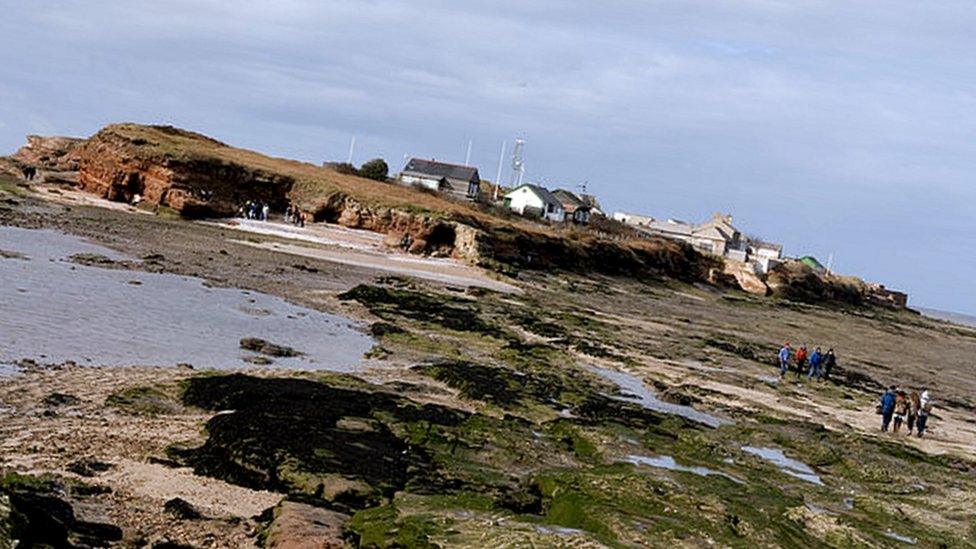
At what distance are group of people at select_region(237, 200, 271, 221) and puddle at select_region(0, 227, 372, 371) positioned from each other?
25647 mm

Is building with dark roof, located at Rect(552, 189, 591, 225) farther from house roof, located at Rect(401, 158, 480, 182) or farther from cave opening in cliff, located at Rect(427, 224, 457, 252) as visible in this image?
cave opening in cliff, located at Rect(427, 224, 457, 252)

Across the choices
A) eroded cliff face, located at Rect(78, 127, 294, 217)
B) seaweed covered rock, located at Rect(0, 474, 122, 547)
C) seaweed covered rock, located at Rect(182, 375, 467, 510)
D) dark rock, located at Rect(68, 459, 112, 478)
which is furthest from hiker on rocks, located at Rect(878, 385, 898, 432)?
eroded cliff face, located at Rect(78, 127, 294, 217)

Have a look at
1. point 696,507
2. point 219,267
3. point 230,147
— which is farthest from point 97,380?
point 230,147

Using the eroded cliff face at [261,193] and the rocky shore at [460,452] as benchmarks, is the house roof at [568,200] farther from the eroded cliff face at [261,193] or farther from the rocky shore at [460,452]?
the rocky shore at [460,452]

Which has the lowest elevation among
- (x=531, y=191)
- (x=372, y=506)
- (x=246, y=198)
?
(x=372, y=506)

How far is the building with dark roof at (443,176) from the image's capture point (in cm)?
10178

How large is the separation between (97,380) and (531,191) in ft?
309

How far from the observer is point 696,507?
14.8m

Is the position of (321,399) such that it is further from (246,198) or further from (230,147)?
(230,147)

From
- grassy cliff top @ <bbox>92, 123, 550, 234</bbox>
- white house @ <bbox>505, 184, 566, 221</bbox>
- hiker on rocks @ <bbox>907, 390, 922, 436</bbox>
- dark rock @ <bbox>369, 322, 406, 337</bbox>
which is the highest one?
white house @ <bbox>505, 184, 566, 221</bbox>

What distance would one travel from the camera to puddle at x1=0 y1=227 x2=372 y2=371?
2145cm

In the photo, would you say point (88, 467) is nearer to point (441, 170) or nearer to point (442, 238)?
point (442, 238)

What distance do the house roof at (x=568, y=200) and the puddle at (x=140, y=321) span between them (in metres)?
81.6

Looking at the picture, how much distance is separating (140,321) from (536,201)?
8598cm
